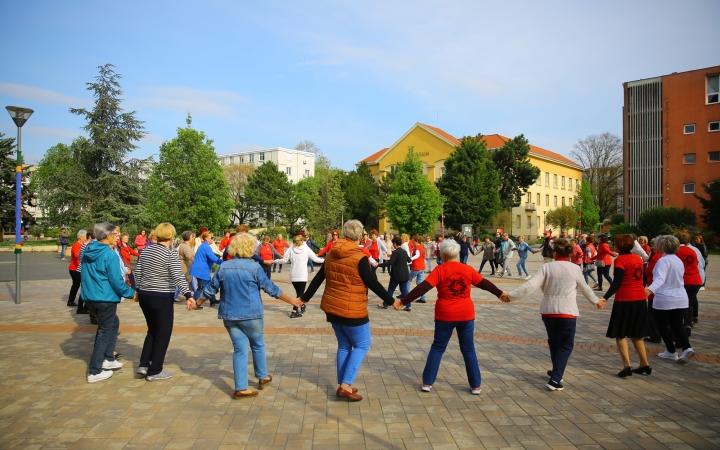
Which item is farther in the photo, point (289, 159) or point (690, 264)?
point (289, 159)

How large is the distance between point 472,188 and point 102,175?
39.7 meters

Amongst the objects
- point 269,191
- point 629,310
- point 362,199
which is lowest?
point 629,310

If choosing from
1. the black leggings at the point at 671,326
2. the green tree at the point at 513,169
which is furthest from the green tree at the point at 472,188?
the black leggings at the point at 671,326

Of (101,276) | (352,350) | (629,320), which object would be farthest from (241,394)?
(629,320)

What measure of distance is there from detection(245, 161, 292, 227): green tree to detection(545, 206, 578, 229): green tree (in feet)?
123

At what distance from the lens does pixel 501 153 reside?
208ft

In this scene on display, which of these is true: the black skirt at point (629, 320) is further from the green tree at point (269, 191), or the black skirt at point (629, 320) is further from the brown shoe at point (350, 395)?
the green tree at point (269, 191)

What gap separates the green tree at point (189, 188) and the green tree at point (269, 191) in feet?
78.7

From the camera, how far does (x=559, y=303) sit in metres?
5.56

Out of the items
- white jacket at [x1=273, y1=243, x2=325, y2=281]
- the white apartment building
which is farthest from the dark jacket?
the white apartment building

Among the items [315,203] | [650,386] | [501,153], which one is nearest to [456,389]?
[650,386]

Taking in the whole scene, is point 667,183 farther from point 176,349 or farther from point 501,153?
point 176,349

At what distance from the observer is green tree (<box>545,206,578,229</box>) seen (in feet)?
211

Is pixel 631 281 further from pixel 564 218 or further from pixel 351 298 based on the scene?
pixel 564 218
